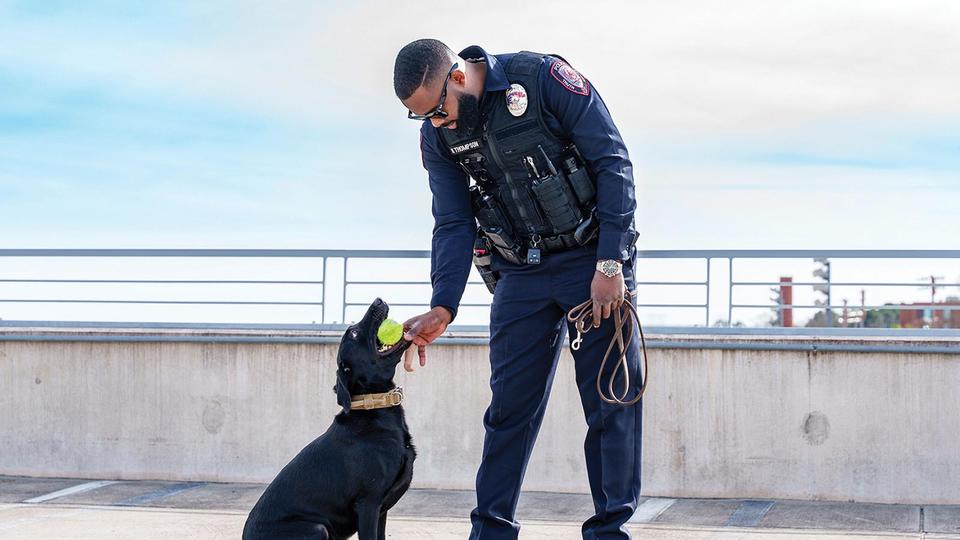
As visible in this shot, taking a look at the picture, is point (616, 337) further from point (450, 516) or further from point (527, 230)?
point (450, 516)

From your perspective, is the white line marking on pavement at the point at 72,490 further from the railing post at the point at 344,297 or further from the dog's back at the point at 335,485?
the dog's back at the point at 335,485

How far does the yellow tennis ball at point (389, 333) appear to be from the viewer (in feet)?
14.6

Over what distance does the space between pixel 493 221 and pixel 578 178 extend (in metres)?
0.41

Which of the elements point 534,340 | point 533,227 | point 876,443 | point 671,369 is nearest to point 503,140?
point 533,227

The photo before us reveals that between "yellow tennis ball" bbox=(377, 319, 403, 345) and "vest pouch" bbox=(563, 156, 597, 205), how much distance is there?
0.93 m

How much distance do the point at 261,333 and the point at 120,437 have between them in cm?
139

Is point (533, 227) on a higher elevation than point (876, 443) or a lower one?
higher

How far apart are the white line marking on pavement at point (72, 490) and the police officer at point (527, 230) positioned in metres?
4.44

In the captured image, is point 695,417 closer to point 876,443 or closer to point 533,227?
point 876,443

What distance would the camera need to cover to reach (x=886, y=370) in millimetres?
7234

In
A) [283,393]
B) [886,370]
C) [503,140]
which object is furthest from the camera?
[283,393]

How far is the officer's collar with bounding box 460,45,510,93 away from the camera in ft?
13.3

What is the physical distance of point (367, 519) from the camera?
14.0ft

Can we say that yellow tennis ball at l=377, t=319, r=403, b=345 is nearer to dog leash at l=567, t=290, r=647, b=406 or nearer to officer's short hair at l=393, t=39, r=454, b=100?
dog leash at l=567, t=290, r=647, b=406
